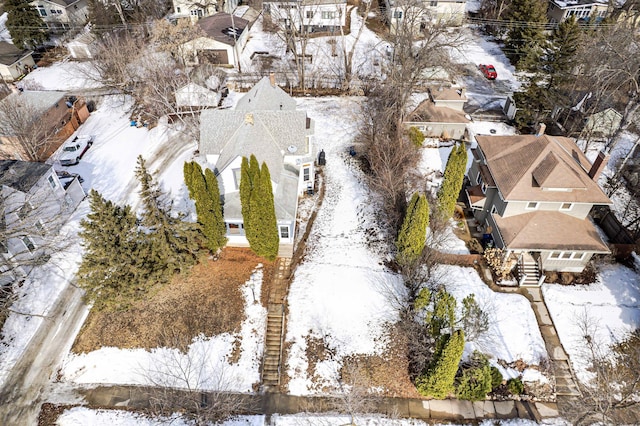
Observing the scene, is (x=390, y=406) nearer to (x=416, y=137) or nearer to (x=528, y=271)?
(x=528, y=271)

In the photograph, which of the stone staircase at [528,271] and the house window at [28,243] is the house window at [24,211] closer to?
the house window at [28,243]

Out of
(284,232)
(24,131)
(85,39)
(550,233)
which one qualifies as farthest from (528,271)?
(85,39)

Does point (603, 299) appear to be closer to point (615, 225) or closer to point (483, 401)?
point (615, 225)

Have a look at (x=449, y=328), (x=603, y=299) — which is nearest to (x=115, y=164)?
(x=449, y=328)

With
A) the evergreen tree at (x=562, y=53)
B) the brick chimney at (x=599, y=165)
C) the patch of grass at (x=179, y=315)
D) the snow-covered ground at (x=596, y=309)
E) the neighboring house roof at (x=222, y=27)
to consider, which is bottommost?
the patch of grass at (x=179, y=315)

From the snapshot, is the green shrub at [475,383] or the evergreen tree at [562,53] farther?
the evergreen tree at [562,53]

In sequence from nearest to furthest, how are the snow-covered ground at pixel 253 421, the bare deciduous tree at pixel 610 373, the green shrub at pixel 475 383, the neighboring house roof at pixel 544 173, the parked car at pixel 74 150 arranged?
the bare deciduous tree at pixel 610 373, the snow-covered ground at pixel 253 421, the green shrub at pixel 475 383, the neighboring house roof at pixel 544 173, the parked car at pixel 74 150

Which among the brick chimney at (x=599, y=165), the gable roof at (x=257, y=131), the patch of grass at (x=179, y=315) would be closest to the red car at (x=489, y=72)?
the brick chimney at (x=599, y=165)

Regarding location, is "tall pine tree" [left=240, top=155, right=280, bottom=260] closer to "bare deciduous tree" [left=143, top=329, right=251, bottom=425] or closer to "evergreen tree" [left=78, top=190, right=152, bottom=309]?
"evergreen tree" [left=78, top=190, right=152, bottom=309]
